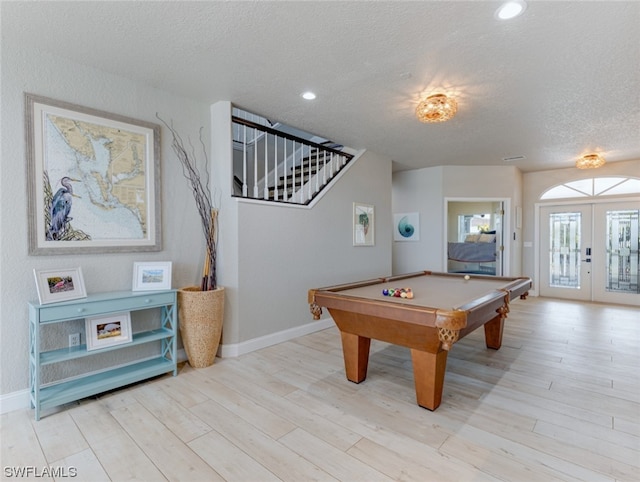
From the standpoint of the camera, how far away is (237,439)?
1.98 m

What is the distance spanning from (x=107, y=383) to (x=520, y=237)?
7534 mm

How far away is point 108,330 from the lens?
263cm

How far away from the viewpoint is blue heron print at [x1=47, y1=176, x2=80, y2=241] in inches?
98.8

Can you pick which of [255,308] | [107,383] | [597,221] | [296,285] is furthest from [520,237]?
[107,383]

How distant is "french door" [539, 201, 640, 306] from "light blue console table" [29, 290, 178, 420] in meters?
7.30

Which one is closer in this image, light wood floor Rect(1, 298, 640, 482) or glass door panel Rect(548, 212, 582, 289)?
light wood floor Rect(1, 298, 640, 482)

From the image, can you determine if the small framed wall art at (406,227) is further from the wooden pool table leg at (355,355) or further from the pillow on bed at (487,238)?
the wooden pool table leg at (355,355)

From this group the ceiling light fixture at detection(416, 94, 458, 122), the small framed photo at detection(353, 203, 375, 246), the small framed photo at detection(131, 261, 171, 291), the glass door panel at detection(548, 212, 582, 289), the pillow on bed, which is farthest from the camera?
the pillow on bed

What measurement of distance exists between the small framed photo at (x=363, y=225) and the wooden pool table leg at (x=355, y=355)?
7.75 feet

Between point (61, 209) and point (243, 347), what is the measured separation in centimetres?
209

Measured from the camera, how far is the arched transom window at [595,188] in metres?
5.88

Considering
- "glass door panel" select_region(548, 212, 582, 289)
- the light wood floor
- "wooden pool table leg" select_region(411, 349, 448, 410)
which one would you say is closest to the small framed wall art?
"glass door panel" select_region(548, 212, 582, 289)

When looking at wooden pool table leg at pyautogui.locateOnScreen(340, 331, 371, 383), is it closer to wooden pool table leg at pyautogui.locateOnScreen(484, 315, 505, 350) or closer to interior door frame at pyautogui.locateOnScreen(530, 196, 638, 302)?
wooden pool table leg at pyautogui.locateOnScreen(484, 315, 505, 350)

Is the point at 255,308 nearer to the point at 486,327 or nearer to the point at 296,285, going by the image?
the point at 296,285
